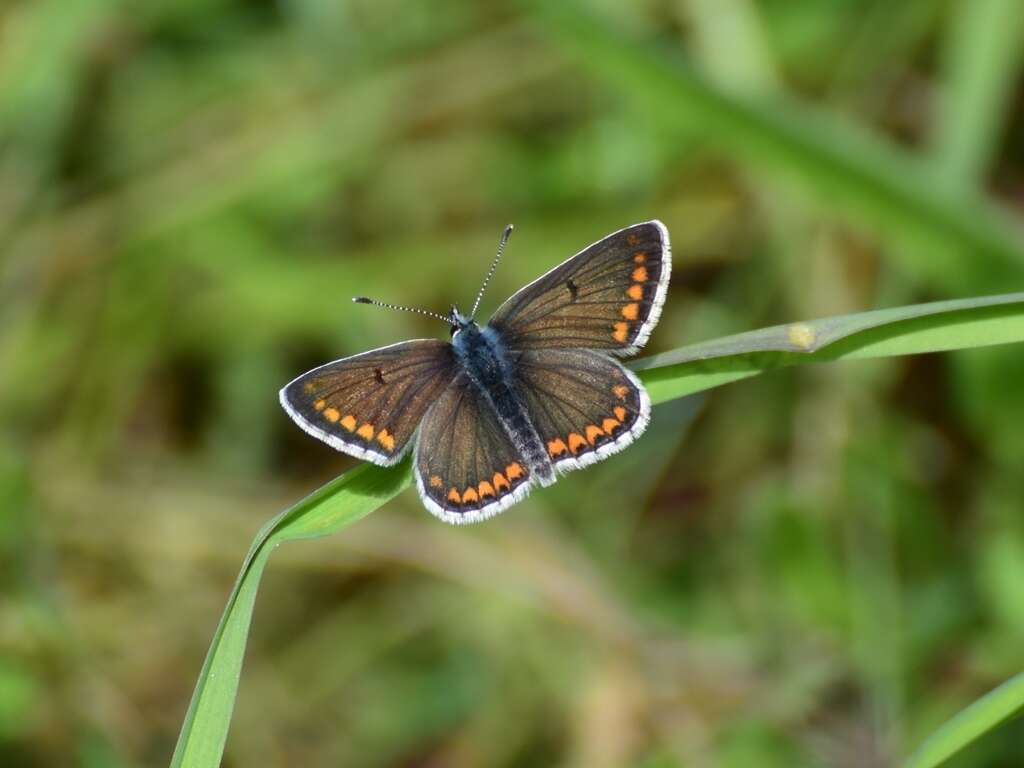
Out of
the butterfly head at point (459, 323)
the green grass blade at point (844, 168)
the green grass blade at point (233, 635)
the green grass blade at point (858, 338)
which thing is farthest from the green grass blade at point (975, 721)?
the green grass blade at point (844, 168)

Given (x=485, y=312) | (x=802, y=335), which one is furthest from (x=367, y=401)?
(x=485, y=312)

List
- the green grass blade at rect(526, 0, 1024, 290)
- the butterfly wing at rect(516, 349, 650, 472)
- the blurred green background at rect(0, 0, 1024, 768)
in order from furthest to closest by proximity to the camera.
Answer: the blurred green background at rect(0, 0, 1024, 768) < the green grass blade at rect(526, 0, 1024, 290) < the butterfly wing at rect(516, 349, 650, 472)

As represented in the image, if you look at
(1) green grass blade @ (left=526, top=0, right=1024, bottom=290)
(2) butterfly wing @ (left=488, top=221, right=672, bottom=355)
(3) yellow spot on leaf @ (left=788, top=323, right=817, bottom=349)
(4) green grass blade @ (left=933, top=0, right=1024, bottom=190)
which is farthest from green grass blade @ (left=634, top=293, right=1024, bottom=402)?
(4) green grass blade @ (left=933, top=0, right=1024, bottom=190)

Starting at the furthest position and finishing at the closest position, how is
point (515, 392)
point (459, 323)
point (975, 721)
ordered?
point (459, 323), point (515, 392), point (975, 721)

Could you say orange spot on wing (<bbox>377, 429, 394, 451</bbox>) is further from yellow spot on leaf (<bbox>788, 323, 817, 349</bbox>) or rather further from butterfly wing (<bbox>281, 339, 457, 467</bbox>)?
yellow spot on leaf (<bbox>788, 323, 817, 349</bbox>)

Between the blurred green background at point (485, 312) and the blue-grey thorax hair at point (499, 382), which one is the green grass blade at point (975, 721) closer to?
the blue-grey thorax hair at point (499, 382)

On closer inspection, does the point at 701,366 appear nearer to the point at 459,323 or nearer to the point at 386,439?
the point at 386,439
